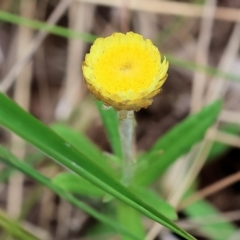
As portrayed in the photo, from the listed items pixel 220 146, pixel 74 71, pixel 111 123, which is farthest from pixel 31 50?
pixel 220 146

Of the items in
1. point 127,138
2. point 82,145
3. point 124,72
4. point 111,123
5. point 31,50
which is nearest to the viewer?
point 124,72

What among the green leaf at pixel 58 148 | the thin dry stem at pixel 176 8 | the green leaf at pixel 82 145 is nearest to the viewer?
the green leaf at pixel 58 148

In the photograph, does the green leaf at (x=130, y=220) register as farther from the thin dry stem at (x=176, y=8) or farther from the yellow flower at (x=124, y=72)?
the thin dry stem at (x=176, y=8)

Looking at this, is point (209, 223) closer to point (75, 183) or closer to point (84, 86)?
point (75, 183)

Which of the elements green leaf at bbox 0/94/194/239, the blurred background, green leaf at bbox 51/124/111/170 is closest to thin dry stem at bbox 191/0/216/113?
the blurred background

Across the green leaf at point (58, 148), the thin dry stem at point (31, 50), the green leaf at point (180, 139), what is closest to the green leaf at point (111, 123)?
the green leaf at point (180, 139)

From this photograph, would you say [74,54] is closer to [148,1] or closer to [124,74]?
[148,1]
